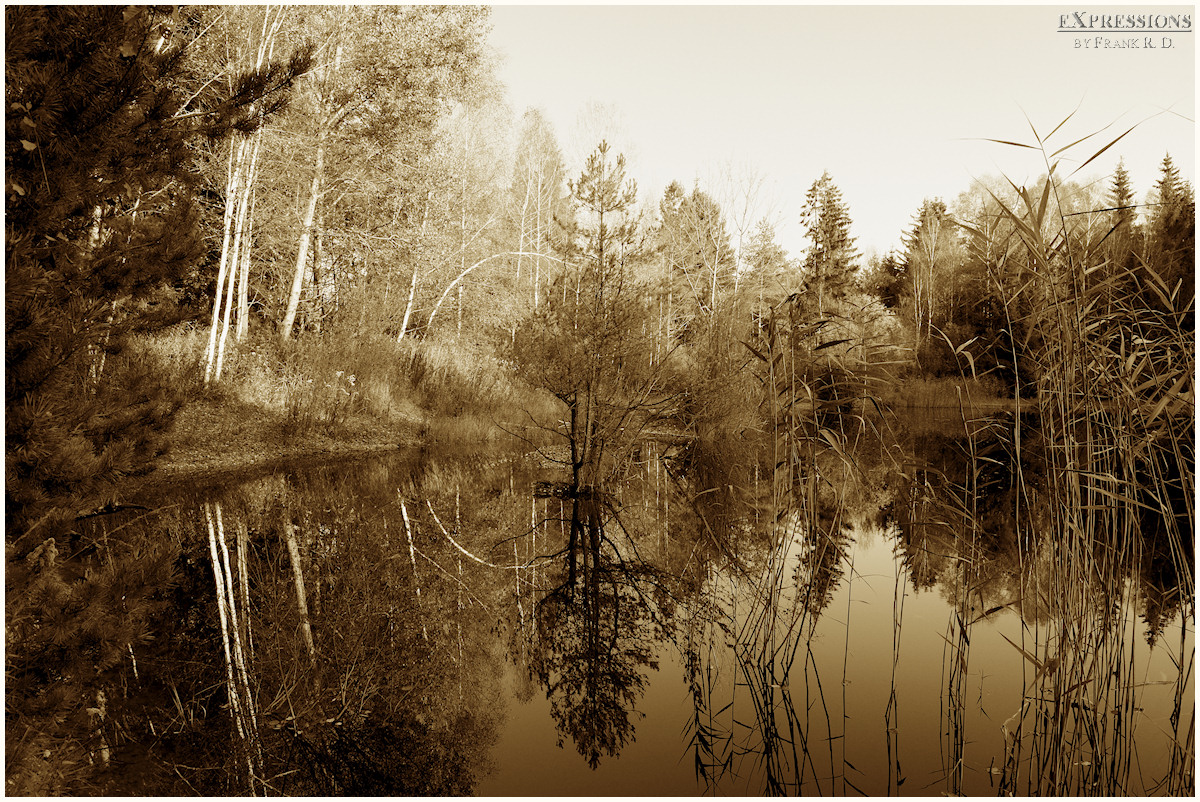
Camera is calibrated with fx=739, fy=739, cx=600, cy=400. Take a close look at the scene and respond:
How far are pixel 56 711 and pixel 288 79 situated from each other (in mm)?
3436

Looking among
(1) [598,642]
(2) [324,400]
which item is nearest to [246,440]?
(2) [324,400]

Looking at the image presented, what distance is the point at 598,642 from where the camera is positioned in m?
4.47

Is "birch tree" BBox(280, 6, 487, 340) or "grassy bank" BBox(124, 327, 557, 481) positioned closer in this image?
"grassy bank" BBox(124, 327, 557, 481)

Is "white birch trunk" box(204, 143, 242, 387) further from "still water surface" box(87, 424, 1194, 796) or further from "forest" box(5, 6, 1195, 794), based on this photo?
"still water surface" box(87, 424, 1194, 796)

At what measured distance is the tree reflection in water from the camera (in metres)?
3.55

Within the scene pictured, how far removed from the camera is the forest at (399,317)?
338 centimetres

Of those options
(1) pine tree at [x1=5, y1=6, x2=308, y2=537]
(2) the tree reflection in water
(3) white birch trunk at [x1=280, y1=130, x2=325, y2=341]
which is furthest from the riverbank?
(2) the tree reflection in water

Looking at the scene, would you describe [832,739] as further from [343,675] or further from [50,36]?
[50,36]

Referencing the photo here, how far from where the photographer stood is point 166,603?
16.0 feet

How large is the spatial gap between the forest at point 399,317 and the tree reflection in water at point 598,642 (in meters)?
0.30

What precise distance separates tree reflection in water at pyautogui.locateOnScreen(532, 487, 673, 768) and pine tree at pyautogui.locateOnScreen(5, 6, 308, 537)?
2.70 metres

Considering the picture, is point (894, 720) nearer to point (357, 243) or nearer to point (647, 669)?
point (647, 669)

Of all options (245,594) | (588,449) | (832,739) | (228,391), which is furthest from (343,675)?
(228,391)

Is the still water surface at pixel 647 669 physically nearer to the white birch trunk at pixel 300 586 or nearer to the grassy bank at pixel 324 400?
the white birch trunk at pixel 300 586
